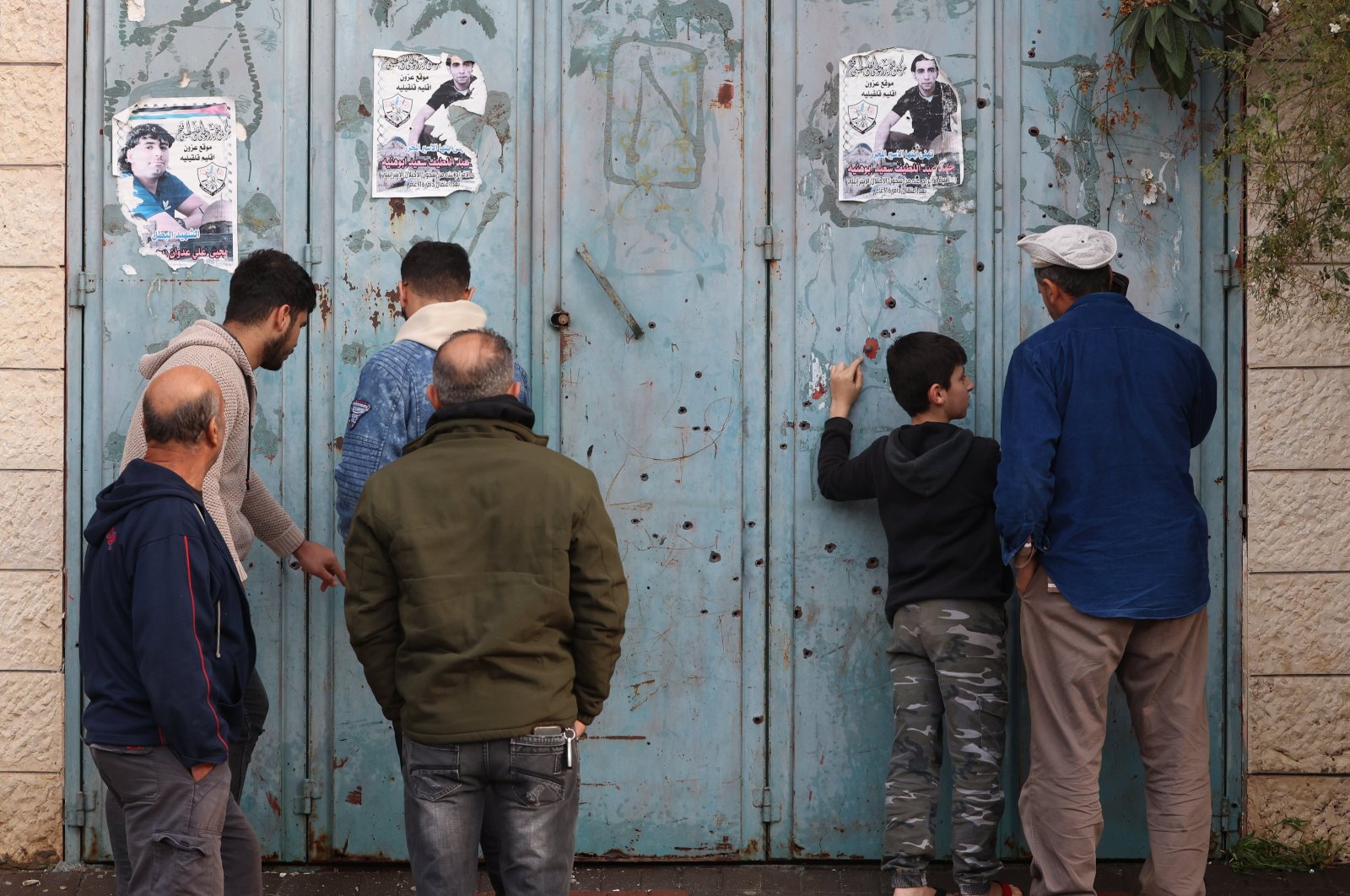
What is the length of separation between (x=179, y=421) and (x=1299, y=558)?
136 inches

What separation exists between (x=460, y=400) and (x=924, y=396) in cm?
171

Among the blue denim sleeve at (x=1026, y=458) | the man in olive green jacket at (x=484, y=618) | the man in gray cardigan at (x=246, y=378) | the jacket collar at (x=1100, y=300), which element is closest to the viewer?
the man in olive green jacket at (x=484, y=618)

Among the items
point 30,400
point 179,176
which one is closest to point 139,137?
point 179,176

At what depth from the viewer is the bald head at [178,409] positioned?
3.20m

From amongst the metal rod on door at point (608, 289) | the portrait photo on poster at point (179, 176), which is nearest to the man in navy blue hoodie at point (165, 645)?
the portrait photo on poster at point (179, 176)

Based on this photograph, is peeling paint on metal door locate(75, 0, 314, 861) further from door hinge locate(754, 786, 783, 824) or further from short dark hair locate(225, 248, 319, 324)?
door hinge locate(754, 786, 783, 824)

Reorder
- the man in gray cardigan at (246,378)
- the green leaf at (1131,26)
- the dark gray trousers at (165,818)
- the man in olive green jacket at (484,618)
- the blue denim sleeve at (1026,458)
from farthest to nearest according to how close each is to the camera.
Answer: the green leaf at (1131,26), the blue denim sleeve at (1026,458), the man in gray cardigan at (246,378), the dark gray trousers at (165,818), the man in olive green jacket at (484,618)

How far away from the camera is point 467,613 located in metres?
2.99

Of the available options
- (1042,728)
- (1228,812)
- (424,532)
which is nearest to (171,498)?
(424,532)

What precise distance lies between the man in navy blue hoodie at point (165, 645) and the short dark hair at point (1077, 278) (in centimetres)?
239

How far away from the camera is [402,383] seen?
12.8ft

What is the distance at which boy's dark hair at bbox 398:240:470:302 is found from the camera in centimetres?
410

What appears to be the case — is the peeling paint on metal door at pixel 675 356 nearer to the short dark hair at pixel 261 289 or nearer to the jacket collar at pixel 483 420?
the short dark hair at pixel 261 289

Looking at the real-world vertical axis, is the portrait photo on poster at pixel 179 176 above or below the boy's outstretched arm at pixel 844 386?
above
